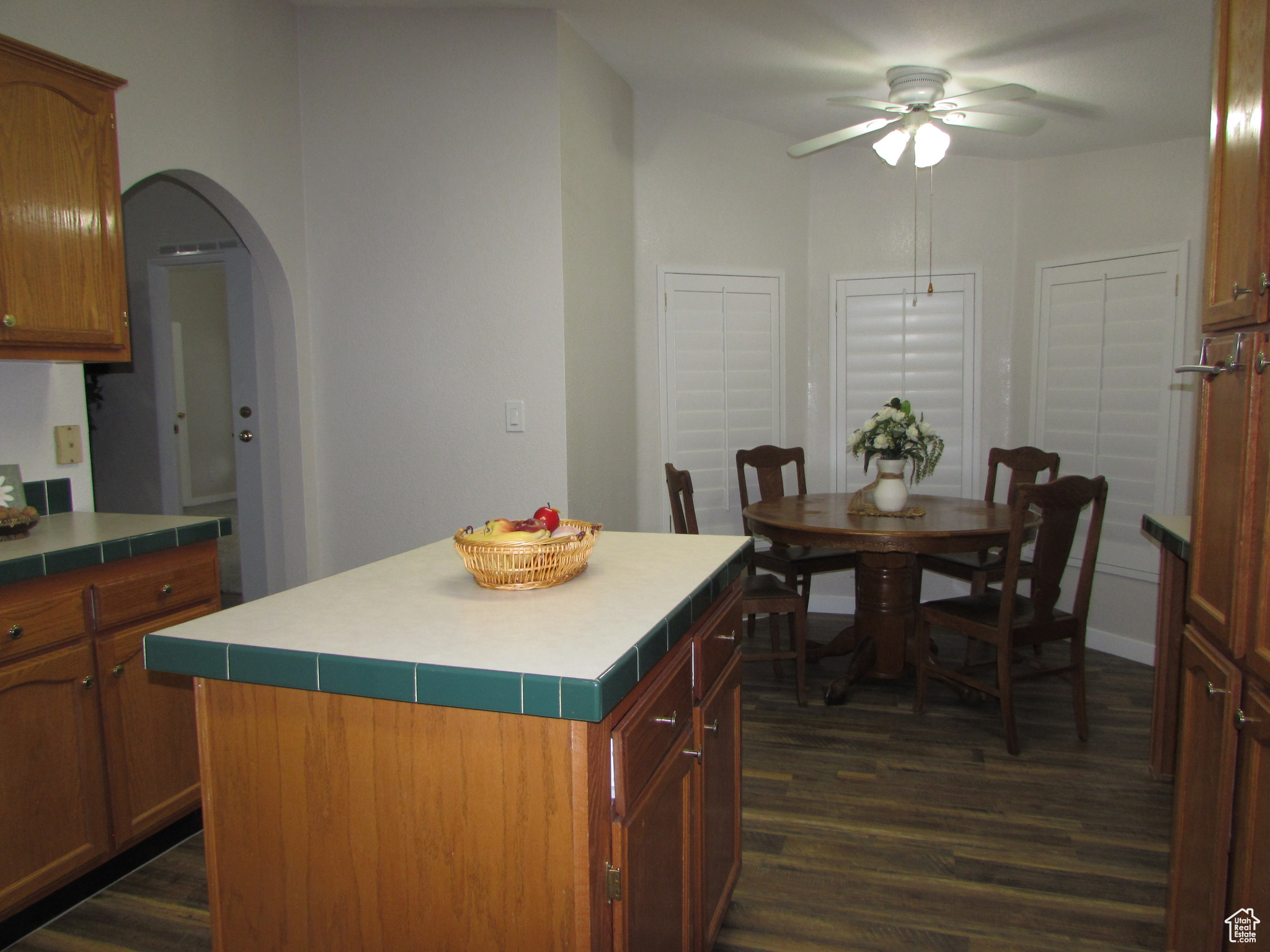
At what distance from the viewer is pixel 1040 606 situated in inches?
117

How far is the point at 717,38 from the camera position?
3174 mm

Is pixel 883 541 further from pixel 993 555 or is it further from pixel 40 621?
pixel 40 621

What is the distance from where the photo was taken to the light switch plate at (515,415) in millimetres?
3236

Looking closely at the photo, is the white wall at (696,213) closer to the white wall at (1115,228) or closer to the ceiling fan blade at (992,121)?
the white wall at (1115,228)

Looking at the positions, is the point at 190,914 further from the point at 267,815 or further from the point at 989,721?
the point at 989,721

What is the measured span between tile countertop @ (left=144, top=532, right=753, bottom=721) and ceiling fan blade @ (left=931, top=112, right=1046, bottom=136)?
2400 mm

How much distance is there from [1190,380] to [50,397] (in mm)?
4485

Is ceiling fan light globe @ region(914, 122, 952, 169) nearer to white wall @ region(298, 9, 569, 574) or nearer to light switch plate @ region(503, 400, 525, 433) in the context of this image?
white wall @ region(298, 9, 569, 574)

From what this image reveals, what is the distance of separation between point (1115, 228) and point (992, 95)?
163 cm

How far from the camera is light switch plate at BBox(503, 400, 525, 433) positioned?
127 inches

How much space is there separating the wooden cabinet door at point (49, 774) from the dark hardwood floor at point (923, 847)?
18cm

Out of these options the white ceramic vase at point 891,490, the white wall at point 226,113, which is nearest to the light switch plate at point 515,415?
the white wall at point 226,113

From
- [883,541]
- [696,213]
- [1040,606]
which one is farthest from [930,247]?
[1040,606]

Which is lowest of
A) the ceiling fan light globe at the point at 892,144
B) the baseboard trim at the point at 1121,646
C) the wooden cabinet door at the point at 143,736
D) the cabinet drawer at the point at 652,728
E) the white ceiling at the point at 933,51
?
the baseboard trim at the point at 1121,646
